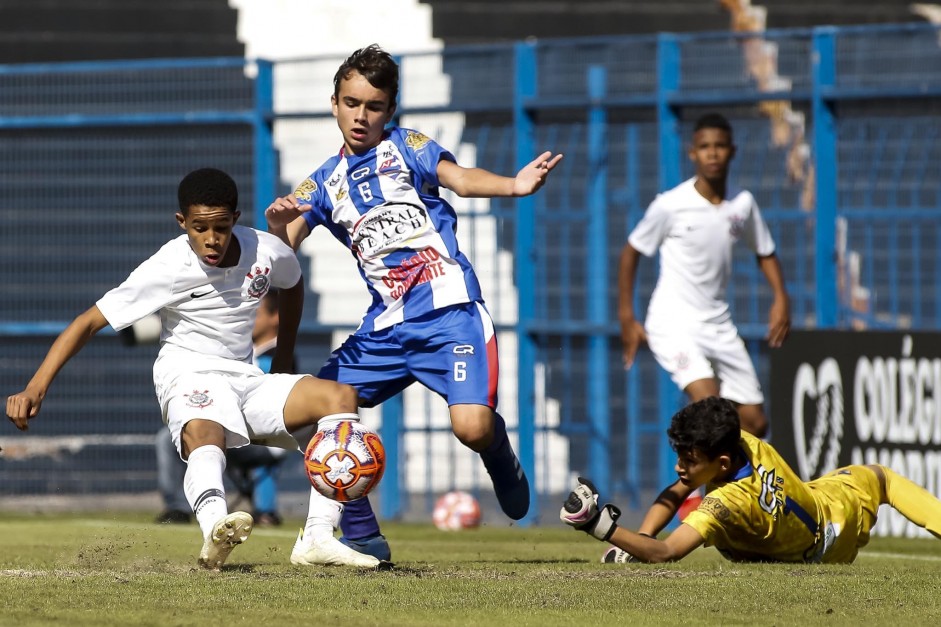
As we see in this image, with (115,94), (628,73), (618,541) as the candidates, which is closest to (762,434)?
(618,541)

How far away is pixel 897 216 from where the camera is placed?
10.1 meters

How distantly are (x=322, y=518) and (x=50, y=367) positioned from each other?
1.12 metres

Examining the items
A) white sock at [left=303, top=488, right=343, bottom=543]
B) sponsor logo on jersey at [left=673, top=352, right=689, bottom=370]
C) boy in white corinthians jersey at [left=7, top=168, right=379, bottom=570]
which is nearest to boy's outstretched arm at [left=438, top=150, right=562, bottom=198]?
boy in white corinthians jersey at [left=7, top=168, right=379, bottom=570]

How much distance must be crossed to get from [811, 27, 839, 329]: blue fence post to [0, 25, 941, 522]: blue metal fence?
0.05ft

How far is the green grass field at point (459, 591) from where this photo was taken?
456 cm

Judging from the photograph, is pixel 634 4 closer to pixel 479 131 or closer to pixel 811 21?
pixel 811 21

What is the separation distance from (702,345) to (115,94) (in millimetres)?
5743

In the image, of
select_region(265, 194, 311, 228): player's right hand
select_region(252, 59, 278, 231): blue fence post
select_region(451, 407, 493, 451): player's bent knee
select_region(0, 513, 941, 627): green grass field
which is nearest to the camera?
select_region(0, 513, 941, 627): green grass field

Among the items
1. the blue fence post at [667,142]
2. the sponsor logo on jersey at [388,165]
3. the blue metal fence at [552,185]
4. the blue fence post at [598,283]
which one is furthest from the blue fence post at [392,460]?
the sponsor logo on jersey at [388,165]

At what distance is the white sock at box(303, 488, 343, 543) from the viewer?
20.1ft

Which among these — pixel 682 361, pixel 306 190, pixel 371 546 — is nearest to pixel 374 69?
pixel 306 190

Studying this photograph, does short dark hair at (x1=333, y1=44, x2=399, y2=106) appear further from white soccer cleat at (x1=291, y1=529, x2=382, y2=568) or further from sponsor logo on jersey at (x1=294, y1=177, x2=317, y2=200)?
white soccer cleat at (x1=291, y1=529, x2=382, y2=568)

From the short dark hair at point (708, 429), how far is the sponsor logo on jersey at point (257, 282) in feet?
5.25

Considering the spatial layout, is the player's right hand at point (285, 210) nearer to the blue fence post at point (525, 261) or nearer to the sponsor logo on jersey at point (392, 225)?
the sponsor logo on jersey at point (392, 225)
